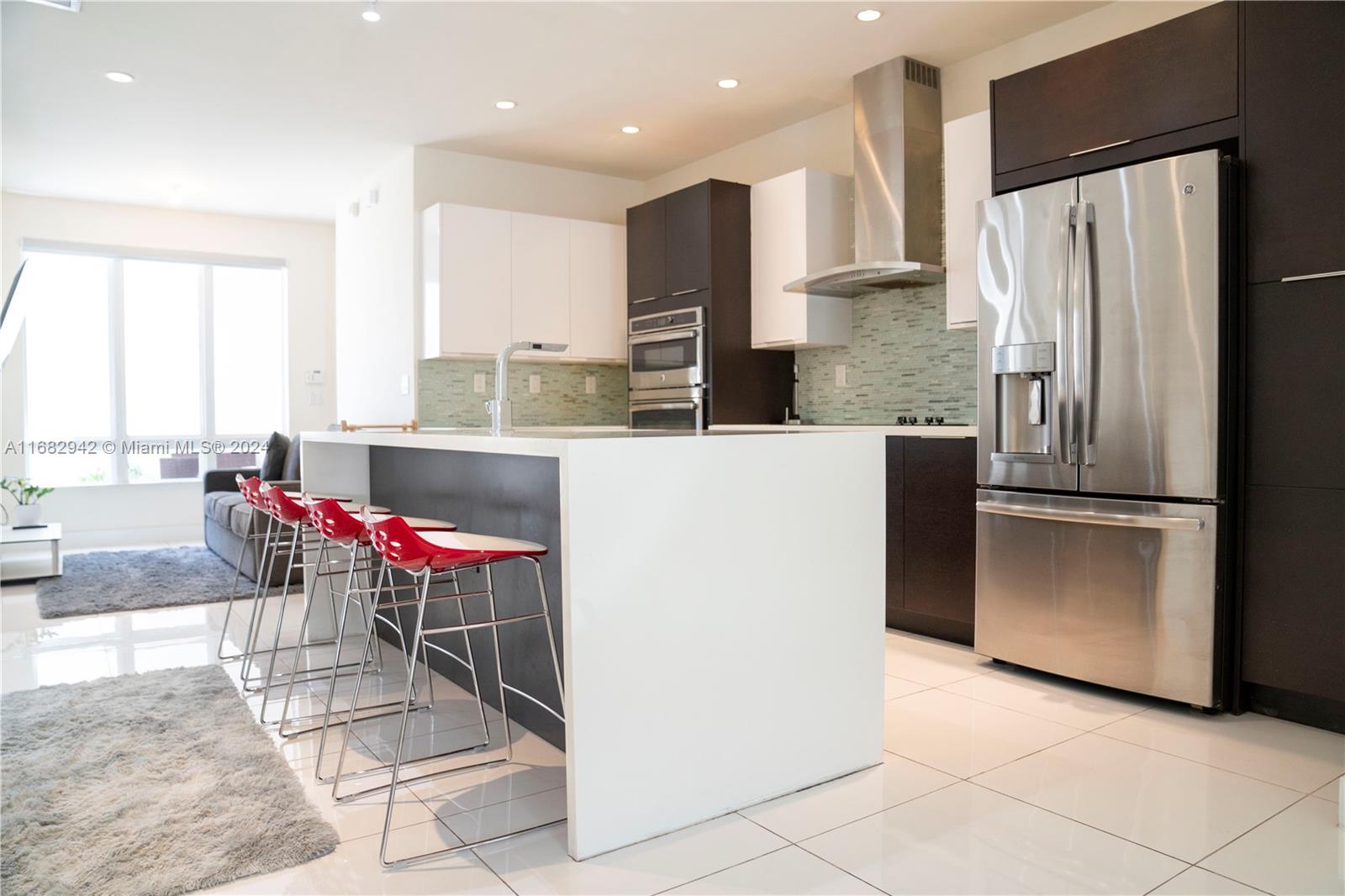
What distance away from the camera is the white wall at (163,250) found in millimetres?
7023

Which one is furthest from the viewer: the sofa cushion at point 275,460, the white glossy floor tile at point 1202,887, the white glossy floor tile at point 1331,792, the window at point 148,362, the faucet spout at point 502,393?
the window at point 148,362

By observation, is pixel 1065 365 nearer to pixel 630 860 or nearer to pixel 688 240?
pixel 630 860

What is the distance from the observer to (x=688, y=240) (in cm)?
525

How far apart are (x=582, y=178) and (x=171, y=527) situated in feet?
15.5

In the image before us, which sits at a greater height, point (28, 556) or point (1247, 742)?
point (28, 556)

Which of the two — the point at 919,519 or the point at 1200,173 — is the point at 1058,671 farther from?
the point at 1200,173

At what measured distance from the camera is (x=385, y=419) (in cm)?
609

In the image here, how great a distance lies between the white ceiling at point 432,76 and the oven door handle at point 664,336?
1219mm

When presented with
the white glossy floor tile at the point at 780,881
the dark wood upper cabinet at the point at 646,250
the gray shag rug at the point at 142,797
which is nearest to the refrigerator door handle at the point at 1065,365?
the white glossy floor tile at the point at 780,881

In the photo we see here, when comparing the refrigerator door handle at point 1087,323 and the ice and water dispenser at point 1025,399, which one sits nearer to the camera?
the refrigerator door handle at point 1087,323

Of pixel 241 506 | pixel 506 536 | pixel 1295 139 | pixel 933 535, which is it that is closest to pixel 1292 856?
pixel 933 535

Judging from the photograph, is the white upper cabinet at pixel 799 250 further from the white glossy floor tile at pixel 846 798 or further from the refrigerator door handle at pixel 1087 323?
the white glossy floor tile at pixel 846 798

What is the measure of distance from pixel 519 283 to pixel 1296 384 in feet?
13.7

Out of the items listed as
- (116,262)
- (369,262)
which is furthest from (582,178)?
(116,262)
